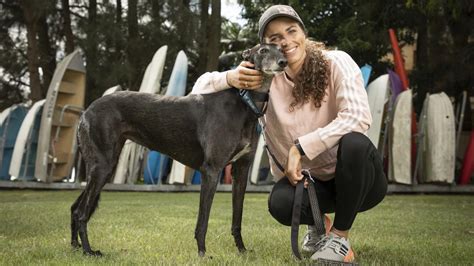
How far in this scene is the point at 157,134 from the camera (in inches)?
126

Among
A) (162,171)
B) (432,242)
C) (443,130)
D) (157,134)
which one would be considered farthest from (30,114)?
(432,242)

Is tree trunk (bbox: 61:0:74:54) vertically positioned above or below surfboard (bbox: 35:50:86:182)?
above

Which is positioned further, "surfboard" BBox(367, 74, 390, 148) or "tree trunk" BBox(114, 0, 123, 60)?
"tree trunk" BBox(114, 0, 123, 60)

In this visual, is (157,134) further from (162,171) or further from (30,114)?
(30,114)

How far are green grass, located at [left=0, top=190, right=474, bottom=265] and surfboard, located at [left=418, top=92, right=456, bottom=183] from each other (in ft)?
9.33

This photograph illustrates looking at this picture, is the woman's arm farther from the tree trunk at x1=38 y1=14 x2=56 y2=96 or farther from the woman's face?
the tree trunk at x1=38 y1=14 x2=56 y2=96

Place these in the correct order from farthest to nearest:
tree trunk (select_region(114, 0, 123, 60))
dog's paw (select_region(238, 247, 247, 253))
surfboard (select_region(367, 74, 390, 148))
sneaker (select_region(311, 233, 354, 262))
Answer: tree trunk (select_region(114, 0, 123, 60)) < surfboard (select_region(367, 74, 390, 148)) < dog's paw (select_region(238, 247, 247, 253)) < sneaker (select_region(311, 233, 354, 262))

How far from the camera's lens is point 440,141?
8922mm

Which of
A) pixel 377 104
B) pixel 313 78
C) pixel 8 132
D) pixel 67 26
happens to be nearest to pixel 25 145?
pixel 8 132

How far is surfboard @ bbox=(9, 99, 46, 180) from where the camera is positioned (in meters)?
10.3

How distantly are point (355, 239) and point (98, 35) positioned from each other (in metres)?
10.1

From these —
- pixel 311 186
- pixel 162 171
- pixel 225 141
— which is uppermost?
pixel 225 141

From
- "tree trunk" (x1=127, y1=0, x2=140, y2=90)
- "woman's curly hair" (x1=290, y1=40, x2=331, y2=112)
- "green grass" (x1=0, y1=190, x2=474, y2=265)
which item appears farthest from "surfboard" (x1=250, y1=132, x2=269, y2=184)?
"woman's curly hair" (x1=290, y1=40, x2=331, y2=112)

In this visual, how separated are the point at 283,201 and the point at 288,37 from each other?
848 mm
